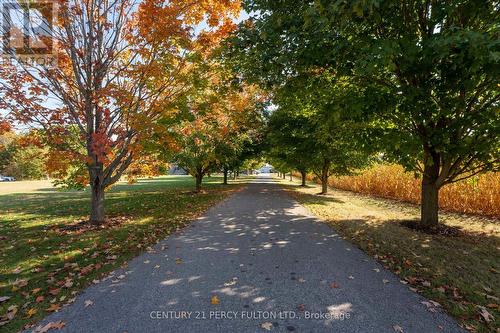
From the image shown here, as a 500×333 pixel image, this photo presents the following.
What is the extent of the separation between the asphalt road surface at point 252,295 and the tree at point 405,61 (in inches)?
130

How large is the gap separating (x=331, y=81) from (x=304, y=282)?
17.8 feet

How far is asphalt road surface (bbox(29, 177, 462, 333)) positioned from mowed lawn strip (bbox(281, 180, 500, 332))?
0.98ft

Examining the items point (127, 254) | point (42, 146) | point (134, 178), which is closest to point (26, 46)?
point (42, 146)

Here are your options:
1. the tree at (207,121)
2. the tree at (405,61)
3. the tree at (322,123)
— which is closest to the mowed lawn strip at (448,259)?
the tree at (405,61)

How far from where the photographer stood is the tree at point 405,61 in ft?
16.4

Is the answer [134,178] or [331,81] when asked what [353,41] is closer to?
[331,81]

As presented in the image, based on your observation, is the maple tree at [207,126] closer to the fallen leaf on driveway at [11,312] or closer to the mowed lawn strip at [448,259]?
the fallen leaf on driveway at [11,312]

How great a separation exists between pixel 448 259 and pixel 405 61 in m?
3.82

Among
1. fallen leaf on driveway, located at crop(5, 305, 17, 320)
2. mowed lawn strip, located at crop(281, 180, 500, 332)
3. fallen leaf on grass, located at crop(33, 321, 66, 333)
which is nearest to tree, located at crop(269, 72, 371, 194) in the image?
mowed lawn strip, located at crop(281, 180, 500, 332)

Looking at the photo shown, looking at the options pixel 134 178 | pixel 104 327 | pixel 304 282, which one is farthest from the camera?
pixel 134 178

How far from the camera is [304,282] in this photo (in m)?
4.18

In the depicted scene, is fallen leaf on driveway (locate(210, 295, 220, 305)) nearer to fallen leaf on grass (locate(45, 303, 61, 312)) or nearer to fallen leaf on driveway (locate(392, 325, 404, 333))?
fallen leaf on grass (locate(45, 303, 61, 312))

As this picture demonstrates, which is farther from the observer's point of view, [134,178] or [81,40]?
[134,178]

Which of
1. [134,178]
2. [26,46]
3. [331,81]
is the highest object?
[26,46]
